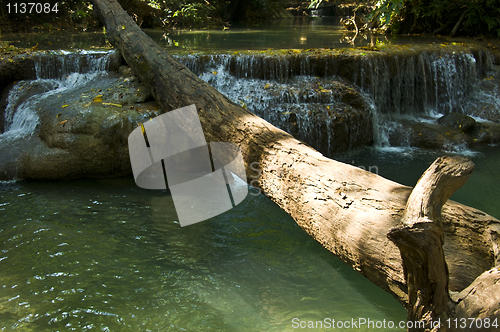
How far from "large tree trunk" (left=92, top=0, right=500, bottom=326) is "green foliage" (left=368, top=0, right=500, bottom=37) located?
720cm

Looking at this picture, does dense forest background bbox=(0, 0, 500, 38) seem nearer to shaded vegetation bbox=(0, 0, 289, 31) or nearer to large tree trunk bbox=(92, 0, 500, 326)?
shaded vegetation bbox=(0, 0, 289, 31)

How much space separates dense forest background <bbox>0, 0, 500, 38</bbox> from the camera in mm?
9703

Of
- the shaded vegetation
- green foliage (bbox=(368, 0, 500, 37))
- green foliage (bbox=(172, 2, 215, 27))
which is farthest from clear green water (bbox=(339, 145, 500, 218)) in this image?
green foliage (bbox=(172, 2, 215, 27))

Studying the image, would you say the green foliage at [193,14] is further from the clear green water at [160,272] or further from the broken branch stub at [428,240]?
the broken branch stub at [428,240]

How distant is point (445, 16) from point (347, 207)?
1106cm

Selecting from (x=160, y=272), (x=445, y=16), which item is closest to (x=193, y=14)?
(x=445, y=16)

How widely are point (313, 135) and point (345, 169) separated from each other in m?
3.45

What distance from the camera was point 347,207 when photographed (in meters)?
2.07

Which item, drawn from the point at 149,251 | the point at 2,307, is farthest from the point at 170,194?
the point at 2,307

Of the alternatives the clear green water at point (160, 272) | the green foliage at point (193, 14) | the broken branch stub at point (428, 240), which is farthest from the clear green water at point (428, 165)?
the green foliage at point (193, 14)

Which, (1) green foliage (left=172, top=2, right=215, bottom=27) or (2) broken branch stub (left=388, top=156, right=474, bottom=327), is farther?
(1) green foliage (left=172, top=2, right=215, bottom=27)

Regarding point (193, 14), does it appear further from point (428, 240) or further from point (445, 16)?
point (428, 240)

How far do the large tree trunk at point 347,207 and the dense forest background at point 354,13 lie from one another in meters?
6.34

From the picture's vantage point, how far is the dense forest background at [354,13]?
9.70 metres
